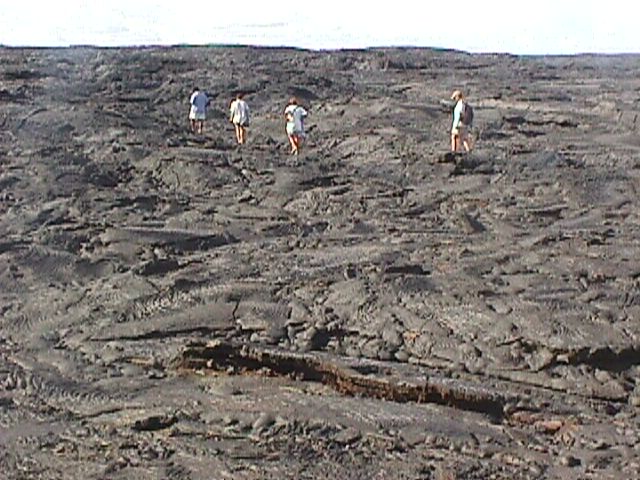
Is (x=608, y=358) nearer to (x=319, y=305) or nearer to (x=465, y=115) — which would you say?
(x=319, y=305)

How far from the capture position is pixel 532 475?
5.19 metres

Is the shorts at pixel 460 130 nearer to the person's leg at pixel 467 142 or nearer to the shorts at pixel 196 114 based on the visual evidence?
the person's leg at pixel 467 142

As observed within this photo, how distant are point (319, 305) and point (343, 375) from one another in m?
1.25

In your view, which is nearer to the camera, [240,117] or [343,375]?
[343,375]

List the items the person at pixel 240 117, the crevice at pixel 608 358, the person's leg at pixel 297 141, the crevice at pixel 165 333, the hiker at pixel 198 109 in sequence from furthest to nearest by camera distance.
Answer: the hiker at pixel 198 109 → the person at pixel 240 117 → the person's leg at pixel 297 141 → the crevice at pixel 165 333 → the crevice at pixel 608 358

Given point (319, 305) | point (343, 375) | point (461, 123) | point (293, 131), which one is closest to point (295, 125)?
point (293, 131)

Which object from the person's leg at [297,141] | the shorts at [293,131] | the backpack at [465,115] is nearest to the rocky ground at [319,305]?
the person's leg at [297,141]

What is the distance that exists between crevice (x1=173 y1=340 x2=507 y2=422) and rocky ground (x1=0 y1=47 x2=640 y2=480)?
18 mm

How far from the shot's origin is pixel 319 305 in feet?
25.1

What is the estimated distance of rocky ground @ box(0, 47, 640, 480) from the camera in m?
5.61

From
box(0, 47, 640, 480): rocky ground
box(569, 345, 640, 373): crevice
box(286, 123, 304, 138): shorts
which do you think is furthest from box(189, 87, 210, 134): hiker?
box(569, 345, 640, 373): crevice

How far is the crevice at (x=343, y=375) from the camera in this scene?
607 cm

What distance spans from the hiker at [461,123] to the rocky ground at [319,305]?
35 centimetres

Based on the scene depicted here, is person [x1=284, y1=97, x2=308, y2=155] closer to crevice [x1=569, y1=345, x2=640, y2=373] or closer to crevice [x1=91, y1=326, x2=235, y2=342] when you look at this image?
crevice [x1=91, y1=326, x2=235, y2=342]
